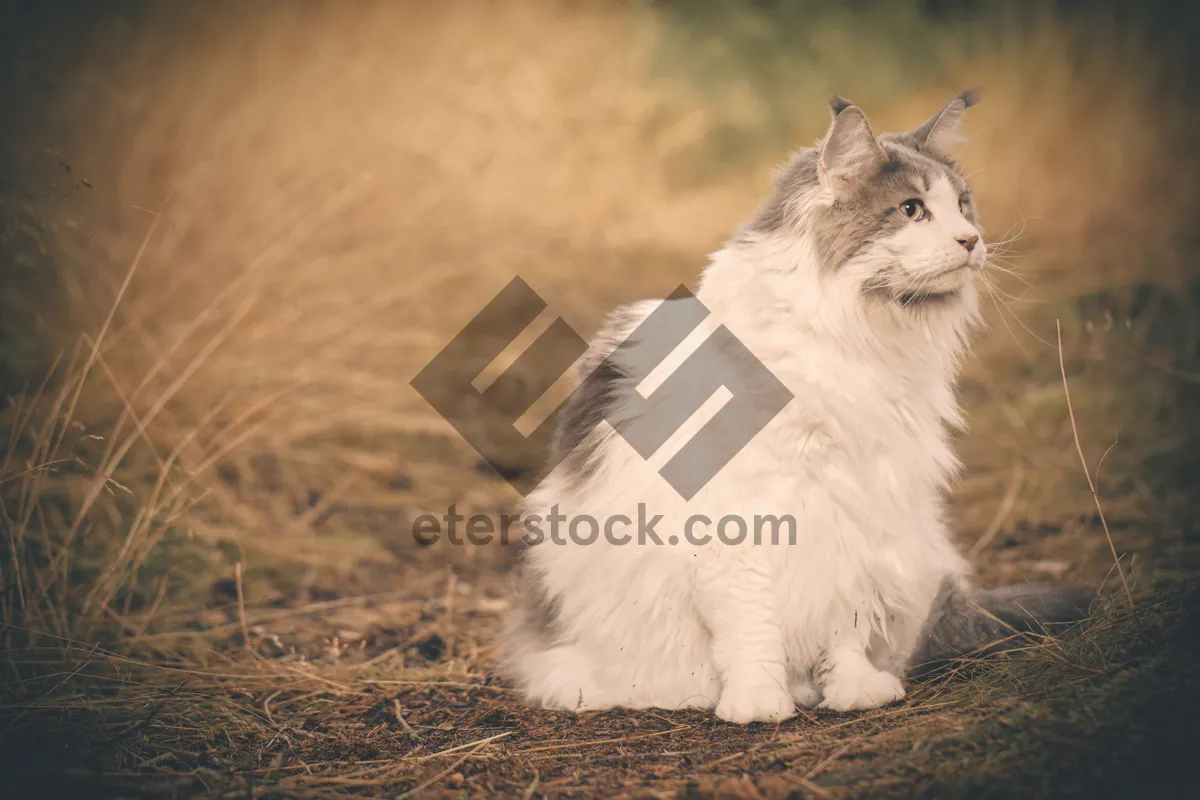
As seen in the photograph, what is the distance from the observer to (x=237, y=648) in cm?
305

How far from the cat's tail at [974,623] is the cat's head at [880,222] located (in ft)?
2.70

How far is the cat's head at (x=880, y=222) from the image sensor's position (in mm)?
A: 2152

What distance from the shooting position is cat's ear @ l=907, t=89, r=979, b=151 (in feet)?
7.85

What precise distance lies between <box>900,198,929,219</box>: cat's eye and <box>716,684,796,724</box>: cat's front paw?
48.0 inches

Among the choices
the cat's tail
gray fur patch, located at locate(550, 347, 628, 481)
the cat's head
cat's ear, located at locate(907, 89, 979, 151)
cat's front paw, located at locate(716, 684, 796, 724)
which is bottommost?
cat's front paw, located at locate(716, 684, 796, 724)

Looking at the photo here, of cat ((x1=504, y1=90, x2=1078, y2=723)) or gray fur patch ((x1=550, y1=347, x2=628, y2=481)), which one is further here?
gray fur patch ((x1=550, y1=347, x2=628, y2=481))

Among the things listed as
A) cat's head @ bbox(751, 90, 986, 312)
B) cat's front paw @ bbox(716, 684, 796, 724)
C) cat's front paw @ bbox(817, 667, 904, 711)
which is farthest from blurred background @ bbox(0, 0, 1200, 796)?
cat's front paw @ bbox(716, 684, 796, 724)

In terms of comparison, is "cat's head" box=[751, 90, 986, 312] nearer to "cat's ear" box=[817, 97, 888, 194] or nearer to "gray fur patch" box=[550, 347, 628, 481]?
"cat's ear" box=[817, 97, 888, 194]

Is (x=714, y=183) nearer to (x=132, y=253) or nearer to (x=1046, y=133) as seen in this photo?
(x=1046, y=133)

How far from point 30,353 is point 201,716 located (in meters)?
1.98

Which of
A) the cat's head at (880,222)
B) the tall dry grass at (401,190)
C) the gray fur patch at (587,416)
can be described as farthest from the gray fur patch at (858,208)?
the tall dry grass at (401,190)

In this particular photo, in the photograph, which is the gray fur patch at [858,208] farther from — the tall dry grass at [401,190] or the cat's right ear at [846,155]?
the tall dry grass at [401,190]

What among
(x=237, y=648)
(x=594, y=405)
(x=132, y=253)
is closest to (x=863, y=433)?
(x=594, y=405)

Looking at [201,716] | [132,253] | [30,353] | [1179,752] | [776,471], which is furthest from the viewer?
[132,253]
